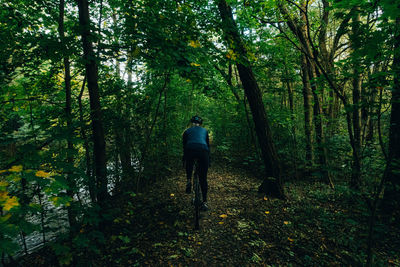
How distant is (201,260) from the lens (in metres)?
2.95

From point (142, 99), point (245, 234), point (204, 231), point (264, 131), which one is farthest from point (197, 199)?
point (142, 99)

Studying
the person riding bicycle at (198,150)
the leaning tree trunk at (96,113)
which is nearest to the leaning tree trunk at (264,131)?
the person riding bicycle at (198,150)

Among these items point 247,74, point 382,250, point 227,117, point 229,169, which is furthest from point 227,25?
point 227,117

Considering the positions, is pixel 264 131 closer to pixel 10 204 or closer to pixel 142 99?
pixel 142 99

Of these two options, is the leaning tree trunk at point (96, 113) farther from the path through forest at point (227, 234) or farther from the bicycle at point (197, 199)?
the bicycle at point (197, 199)

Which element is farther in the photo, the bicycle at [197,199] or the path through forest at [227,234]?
the bicycle at [197,199]

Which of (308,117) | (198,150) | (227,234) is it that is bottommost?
(227,234)

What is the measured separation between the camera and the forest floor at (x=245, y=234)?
2863mm

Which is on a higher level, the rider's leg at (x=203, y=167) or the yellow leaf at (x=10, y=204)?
the yellow leaf at (x=10, y=204)

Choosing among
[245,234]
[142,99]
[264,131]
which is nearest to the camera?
[245,234]

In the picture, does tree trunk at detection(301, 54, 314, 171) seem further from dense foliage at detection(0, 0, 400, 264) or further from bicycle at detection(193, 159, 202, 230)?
bicycle at detection(193, 159, 202, 230)

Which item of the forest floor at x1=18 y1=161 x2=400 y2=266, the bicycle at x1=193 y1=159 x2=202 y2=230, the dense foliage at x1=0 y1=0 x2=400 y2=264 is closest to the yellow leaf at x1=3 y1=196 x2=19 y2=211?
the dense foliage at x1=0 y1=0 x2=400 y2=264

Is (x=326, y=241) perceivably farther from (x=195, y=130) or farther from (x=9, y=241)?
(x=9, y=241)

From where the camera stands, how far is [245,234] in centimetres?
352
